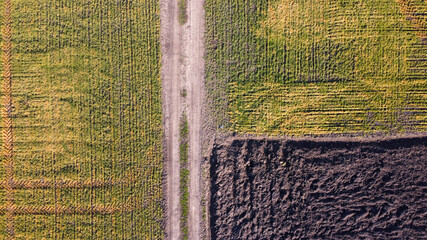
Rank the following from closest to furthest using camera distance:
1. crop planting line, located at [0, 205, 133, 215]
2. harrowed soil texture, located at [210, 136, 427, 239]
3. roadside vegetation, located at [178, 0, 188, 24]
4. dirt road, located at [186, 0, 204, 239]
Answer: harrowed soil texture, located at [210, 136, 427, 239]
crop planting line, located at [0, 205, 133, 215]
dirt road, located at [186, 0, 204, 239]
roadside vegetation, located at [178, 0, 188, 24]

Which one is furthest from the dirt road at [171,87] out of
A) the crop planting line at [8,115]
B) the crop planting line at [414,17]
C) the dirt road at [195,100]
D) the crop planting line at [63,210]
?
the crop planting line at [414,17]

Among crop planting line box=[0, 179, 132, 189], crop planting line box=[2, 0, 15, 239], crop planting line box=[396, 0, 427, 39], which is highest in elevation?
crop planting line box=[396, 0, 427, 39]

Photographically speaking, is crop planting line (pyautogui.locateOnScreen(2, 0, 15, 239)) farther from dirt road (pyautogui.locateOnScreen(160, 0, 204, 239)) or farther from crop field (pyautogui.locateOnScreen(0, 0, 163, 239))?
dirt road (pyautogui.locateOnScreen(160, 0, 204, 239))

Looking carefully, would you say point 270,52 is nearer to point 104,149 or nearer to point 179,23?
point 179,23

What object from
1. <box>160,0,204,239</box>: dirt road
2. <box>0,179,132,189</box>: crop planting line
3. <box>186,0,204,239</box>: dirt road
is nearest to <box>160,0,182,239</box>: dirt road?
<box>160,0,204,239</box>: dirt road

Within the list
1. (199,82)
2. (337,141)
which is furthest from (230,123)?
(337,141)

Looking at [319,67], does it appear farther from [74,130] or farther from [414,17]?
[74,130]
